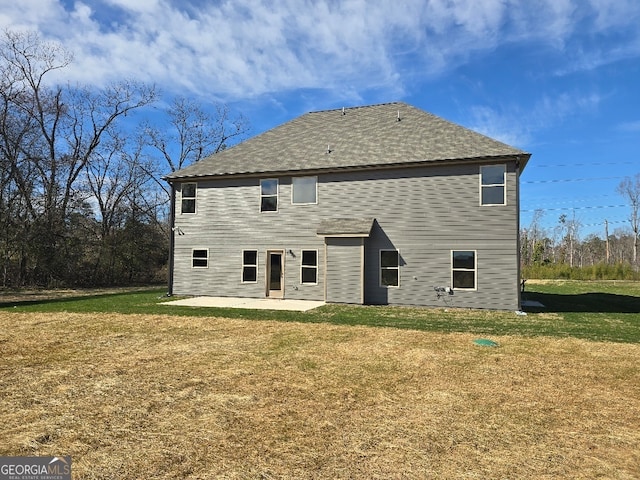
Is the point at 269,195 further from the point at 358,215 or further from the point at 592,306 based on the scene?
the point at 592,306

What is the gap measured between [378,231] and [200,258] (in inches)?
308

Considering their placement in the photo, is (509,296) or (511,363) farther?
(509,296)

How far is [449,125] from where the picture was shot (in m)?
15.3

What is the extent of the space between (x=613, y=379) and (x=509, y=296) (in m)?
7.39

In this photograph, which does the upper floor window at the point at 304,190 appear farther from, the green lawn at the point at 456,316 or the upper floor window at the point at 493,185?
the upper floor window at the point at 493,185

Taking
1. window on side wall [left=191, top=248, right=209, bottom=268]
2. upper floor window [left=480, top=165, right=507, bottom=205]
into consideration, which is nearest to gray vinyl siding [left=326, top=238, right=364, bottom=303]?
upper floor window [left=480, top=165, right=507, bottom=205]

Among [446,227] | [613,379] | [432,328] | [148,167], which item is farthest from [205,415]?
[148,167]

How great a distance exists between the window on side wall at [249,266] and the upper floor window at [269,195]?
1889 millimetres

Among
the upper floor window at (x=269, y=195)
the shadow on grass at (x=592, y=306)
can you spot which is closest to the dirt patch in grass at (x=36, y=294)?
the upper floor window at (x=269, y=195)

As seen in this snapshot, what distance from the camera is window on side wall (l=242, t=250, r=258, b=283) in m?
15.8

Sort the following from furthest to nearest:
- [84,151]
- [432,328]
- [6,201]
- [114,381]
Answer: [84,151]
[6,201]
[432,328]
[114,381]

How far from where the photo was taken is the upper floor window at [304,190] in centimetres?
1524

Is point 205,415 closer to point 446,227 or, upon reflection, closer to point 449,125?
point 446,227

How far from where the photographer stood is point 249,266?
1589 centimetres
